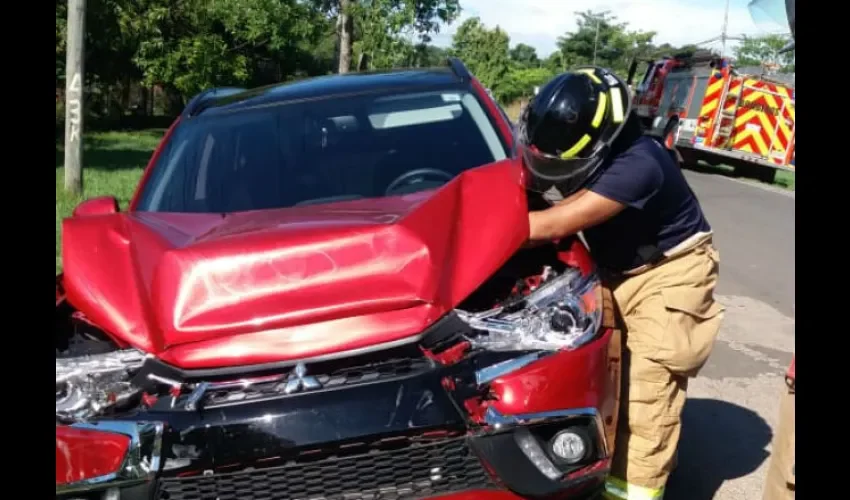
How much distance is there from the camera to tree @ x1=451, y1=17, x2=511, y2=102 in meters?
38.0

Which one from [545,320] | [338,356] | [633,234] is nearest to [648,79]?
[633,234]

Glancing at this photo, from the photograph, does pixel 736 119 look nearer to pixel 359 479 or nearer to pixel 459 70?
pixel 459 70

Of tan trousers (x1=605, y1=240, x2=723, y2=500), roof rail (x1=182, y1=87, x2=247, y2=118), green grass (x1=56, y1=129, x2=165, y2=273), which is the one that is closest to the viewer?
tan trousers (x1=605, y1=240, x2=723, y2=500)

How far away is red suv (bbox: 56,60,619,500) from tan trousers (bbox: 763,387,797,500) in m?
0.49

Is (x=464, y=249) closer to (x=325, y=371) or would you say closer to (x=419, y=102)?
(x=325, y=371)

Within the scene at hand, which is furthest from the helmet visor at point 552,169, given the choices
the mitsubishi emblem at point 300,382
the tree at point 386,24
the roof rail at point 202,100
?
the tree at point 386,24

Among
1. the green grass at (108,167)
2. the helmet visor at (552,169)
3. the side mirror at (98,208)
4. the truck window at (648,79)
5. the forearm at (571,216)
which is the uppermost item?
the helmet visor at (552,169)

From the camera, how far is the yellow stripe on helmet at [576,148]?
3059 millimetres

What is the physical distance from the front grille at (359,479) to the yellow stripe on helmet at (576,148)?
1119 millimetres

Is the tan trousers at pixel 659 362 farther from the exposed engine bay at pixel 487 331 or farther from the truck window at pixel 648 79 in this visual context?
the truck window at pixel 648 79

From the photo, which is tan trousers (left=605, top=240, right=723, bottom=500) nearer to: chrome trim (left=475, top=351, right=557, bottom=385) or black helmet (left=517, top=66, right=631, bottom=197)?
A: black helmet (left=517, top=66, right=631, bottom=197)

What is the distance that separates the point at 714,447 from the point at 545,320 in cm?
216

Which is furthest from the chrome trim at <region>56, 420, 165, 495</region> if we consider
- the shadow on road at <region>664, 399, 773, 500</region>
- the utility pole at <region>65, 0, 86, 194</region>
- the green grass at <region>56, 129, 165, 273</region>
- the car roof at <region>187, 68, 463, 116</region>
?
the utility pole at <region>65, 0, 86, 194</region>

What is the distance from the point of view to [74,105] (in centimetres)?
1123
